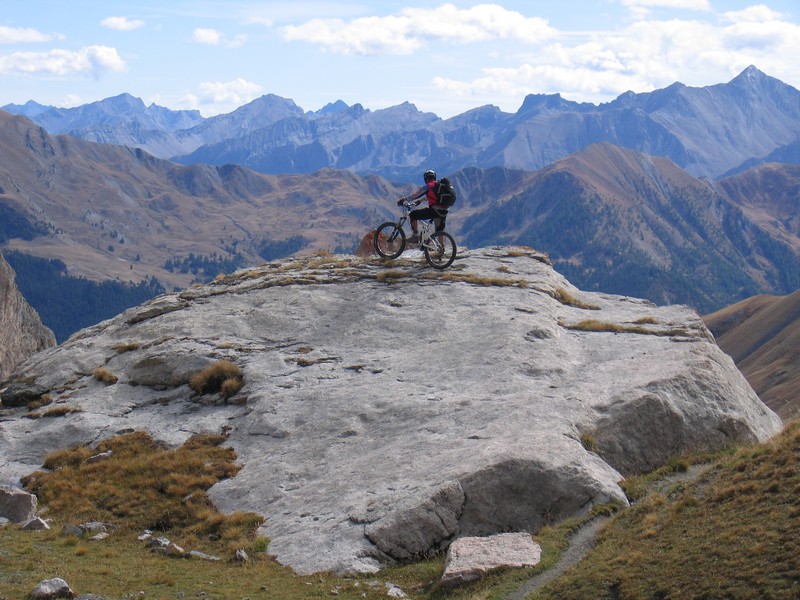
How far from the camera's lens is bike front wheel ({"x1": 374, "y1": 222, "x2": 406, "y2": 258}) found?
133 feet

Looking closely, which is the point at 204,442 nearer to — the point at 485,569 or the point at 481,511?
the point at 481,511

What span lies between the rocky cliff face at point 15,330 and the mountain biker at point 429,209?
2137 cm

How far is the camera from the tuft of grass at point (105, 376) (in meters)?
31.6

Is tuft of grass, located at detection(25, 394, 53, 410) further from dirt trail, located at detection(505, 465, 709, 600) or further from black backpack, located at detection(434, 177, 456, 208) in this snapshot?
dirt trail, located at detection(505, 465, 709, 600)

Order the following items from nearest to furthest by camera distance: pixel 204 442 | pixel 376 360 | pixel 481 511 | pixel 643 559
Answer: pixel 643 559 → pixel 481 511 → pixel 204 442 → pixel 376 360

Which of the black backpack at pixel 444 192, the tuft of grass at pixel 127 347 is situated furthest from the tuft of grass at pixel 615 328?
the tuft of grass at pixel 127 347

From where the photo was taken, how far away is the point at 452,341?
103 ft

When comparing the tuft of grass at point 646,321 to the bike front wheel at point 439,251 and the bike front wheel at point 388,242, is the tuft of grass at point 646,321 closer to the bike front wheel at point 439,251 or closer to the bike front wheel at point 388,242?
the bike front wheel at point 439,251

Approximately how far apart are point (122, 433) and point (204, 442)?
3.57 meters

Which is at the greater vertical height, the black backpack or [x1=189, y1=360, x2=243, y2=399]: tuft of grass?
the black backpack

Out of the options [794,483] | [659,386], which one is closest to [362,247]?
[659,386]

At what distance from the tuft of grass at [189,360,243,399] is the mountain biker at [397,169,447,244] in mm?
12177

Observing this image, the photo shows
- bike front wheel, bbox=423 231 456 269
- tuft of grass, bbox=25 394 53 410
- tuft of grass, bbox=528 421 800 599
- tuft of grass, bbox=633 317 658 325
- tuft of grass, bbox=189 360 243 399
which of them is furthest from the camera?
bike front wheel, bbox=423 231 456 269

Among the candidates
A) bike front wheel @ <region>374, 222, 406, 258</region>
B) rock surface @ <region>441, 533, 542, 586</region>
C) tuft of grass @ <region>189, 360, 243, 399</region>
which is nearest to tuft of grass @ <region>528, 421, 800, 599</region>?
rock surface @ <region>441, 533, 542, 586</region>
